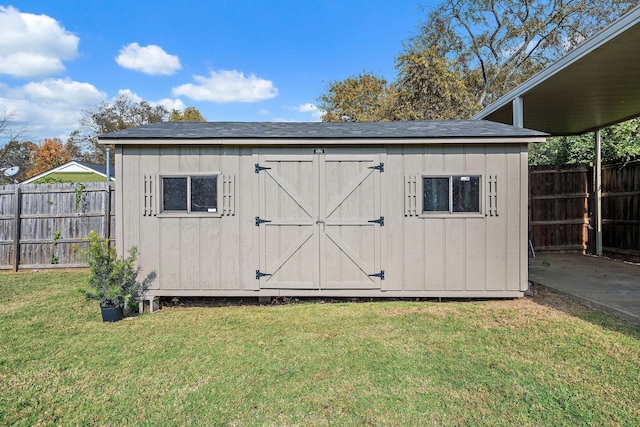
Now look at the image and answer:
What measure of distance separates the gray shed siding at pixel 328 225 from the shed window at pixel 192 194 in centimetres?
9

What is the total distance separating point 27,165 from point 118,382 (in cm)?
3767

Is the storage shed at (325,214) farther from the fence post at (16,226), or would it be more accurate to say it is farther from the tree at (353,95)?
the tree at (353,95)

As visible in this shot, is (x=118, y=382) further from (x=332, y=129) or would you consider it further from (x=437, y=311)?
(x=332, y=129)

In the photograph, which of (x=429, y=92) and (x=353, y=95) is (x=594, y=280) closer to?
(x=429, y=92)

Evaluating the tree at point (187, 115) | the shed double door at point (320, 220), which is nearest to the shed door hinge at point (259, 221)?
the shed double door at point (320, 220)

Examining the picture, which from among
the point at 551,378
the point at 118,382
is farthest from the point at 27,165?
the point at 551,378

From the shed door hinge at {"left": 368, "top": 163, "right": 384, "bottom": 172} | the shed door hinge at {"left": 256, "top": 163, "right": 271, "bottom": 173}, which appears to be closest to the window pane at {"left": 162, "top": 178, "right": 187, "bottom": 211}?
the shed door hinge at {"left": 256, "top": 163, "right": 271, "bottom": 173}

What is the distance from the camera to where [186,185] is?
4676 millimetres

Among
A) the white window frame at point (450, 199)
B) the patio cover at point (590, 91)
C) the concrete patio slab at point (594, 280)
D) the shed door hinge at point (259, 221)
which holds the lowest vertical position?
the concrete patio slab at point (594, 280)

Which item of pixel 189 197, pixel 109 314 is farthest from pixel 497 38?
pixel 109 314

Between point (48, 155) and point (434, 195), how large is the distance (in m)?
37.0

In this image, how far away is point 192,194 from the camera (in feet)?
15.3

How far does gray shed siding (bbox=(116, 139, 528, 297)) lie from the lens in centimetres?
462

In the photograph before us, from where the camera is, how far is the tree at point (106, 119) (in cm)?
3053
